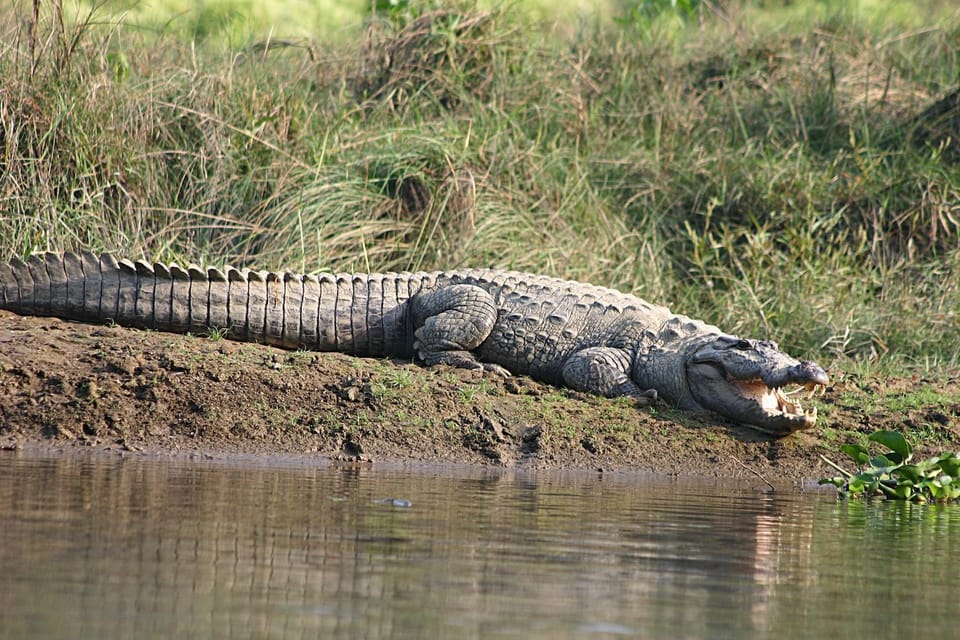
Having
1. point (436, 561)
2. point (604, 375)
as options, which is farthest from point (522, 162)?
point (436, 561)

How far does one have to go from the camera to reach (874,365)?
8.72m

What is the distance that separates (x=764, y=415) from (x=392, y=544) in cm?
358

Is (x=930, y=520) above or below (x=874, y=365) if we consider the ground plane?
below

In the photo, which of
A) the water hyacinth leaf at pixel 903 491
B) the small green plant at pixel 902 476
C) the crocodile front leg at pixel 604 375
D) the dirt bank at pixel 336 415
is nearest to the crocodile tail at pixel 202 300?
the dirt bank at pixel 336 415

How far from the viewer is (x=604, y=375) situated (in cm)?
738

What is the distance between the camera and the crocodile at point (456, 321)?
23.6 ft

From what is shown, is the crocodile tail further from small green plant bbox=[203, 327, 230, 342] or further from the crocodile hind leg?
the crocodile hind leg

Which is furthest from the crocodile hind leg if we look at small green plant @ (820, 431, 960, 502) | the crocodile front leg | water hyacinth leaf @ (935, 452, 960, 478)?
water hyacinth leaf @ (935, 452, 960, 478)

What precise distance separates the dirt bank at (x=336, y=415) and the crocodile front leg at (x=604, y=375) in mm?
139

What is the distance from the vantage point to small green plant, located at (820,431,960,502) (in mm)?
5746

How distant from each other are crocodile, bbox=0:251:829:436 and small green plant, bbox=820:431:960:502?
0.89m

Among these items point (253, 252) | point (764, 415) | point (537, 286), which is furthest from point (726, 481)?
point (253, 252)

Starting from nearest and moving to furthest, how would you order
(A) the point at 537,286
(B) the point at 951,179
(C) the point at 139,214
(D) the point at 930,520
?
(D) the point at 930,520 < (A) the point at 537,286 < (C) the point at 139,214 < (B) the point at 951,179

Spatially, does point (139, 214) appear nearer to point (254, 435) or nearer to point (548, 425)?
point (254, 435)
